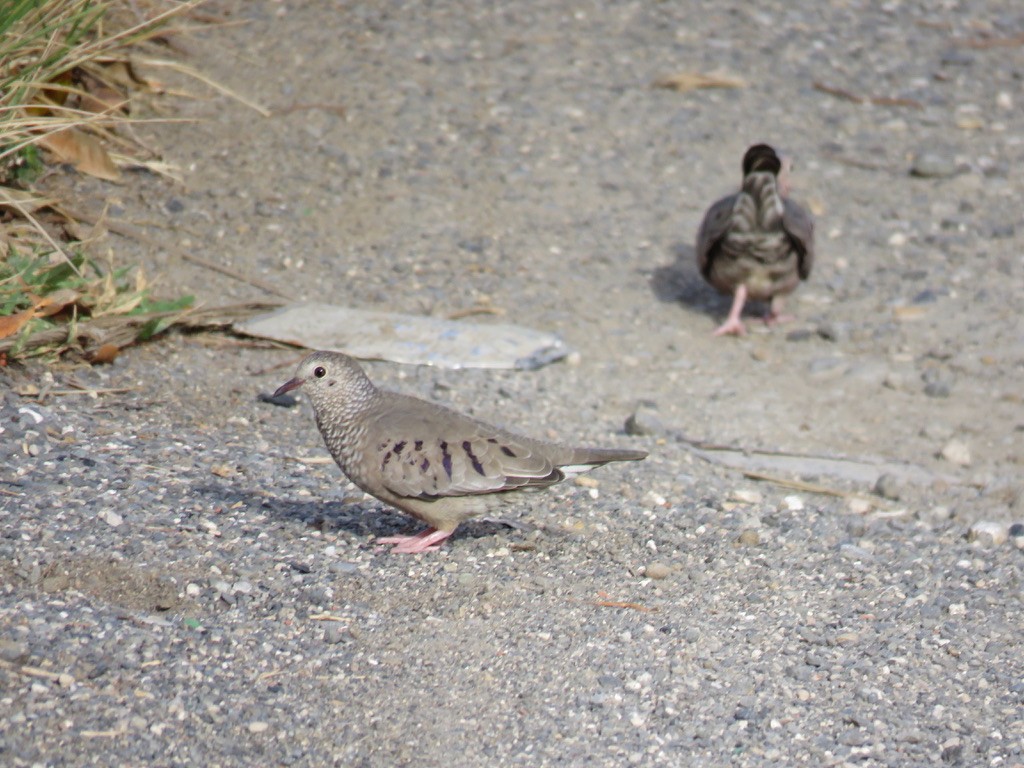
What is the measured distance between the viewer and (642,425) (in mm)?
6516

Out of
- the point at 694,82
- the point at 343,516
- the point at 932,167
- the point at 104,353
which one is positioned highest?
the point at 694,82

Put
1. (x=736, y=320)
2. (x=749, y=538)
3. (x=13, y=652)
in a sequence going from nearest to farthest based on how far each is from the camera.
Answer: (x=13, y=652) < (x=749, y=538) < (x=736, y=320)

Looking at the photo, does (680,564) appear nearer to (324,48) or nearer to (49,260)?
(49,260)

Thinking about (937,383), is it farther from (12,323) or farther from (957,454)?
(12,323)

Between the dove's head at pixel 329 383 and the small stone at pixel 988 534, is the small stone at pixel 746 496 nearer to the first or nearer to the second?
the small stone at pixel 988 534

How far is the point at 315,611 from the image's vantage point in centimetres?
433

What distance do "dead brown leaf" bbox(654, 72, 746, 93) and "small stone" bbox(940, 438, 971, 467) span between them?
4.62 m

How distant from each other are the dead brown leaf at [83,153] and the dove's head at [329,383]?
3.11 metres

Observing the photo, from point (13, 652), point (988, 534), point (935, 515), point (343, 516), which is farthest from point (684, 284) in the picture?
point (13, 652)

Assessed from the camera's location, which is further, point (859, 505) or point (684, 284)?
point (684, 284)

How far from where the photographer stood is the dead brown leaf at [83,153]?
7.36 meters

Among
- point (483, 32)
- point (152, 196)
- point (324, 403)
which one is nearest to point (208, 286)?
point (152, 196)

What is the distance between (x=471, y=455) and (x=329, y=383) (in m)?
0.62

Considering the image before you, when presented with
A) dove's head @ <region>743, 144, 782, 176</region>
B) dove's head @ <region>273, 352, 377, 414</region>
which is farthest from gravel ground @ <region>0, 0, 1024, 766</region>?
dove's head @ <region>743, 144, 782, 176</region>
